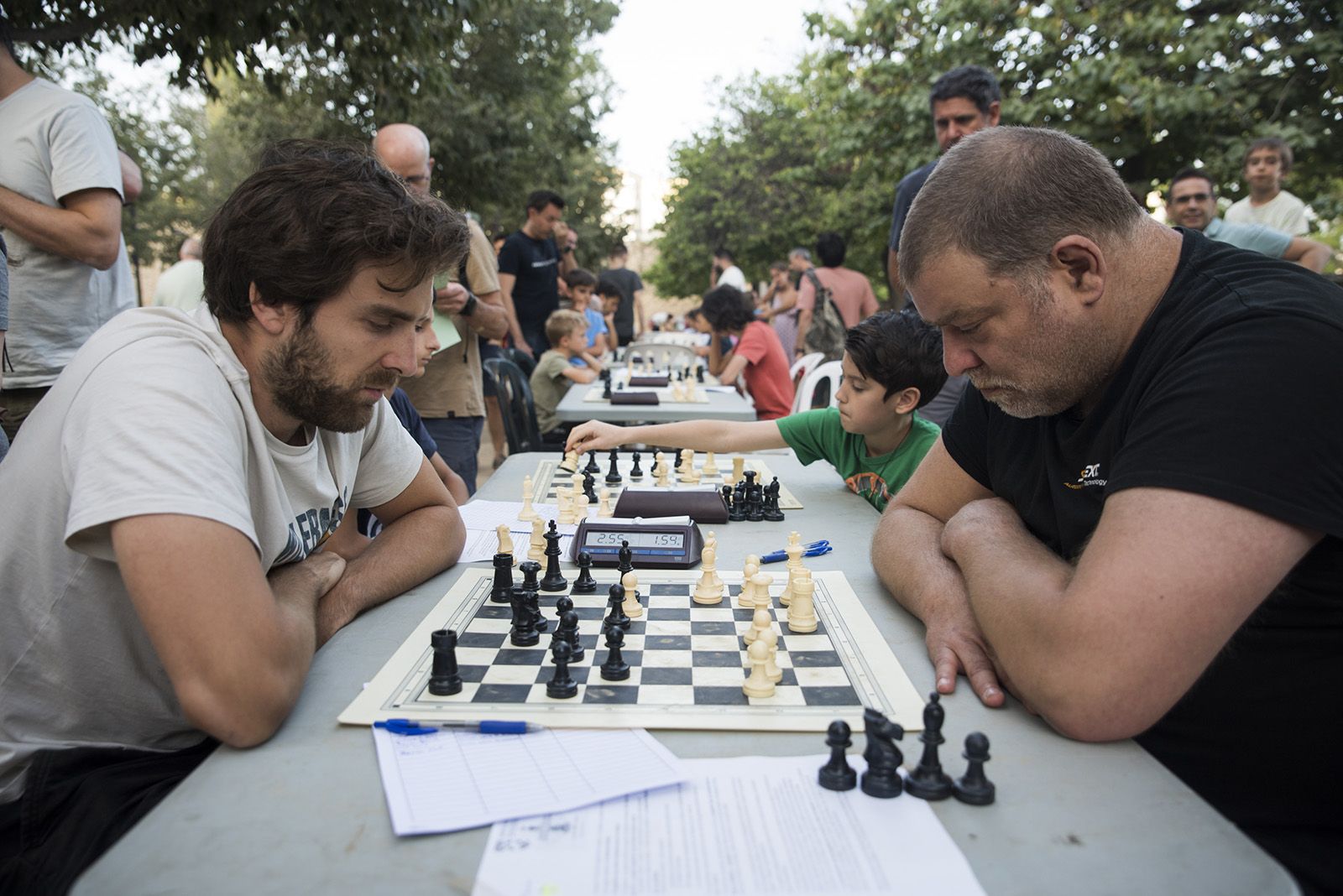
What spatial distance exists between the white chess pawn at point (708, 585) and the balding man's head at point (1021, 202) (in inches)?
29.6

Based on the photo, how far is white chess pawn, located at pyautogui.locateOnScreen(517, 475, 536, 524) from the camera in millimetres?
2670

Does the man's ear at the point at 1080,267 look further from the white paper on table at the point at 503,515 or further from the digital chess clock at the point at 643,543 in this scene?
the white paper on table at the point at 503,515

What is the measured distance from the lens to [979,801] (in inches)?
45.1

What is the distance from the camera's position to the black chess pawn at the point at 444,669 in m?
1.44

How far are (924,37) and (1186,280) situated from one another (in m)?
10.3

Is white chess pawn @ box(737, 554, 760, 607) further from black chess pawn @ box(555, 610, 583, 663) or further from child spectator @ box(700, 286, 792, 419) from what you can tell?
child spectator @ box(700, 286, 792, 419)

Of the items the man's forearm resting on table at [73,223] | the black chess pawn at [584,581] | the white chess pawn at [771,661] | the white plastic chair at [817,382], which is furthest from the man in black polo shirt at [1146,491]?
the white plastic chair at [817,382]

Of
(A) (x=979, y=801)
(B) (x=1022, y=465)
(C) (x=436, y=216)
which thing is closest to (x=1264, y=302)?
(B) (x=1022, y=465)

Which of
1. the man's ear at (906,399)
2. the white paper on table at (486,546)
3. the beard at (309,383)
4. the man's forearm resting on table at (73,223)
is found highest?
the man's forearm resting on table at (73,223)

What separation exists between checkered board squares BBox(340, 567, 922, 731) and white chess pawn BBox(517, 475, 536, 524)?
2.47 ft

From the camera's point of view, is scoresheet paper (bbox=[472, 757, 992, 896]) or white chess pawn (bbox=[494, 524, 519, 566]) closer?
scoresheet paper (bbox=[472, 757, 992, 896])

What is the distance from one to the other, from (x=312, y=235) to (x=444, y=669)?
0.85 metres

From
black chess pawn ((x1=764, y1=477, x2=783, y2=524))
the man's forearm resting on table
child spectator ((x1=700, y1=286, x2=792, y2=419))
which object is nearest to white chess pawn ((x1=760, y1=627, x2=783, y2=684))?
black chess pawn ((x1=764, y1=477, x2=783, y2=524))

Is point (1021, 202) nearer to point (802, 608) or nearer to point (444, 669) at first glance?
point (802, 608)
